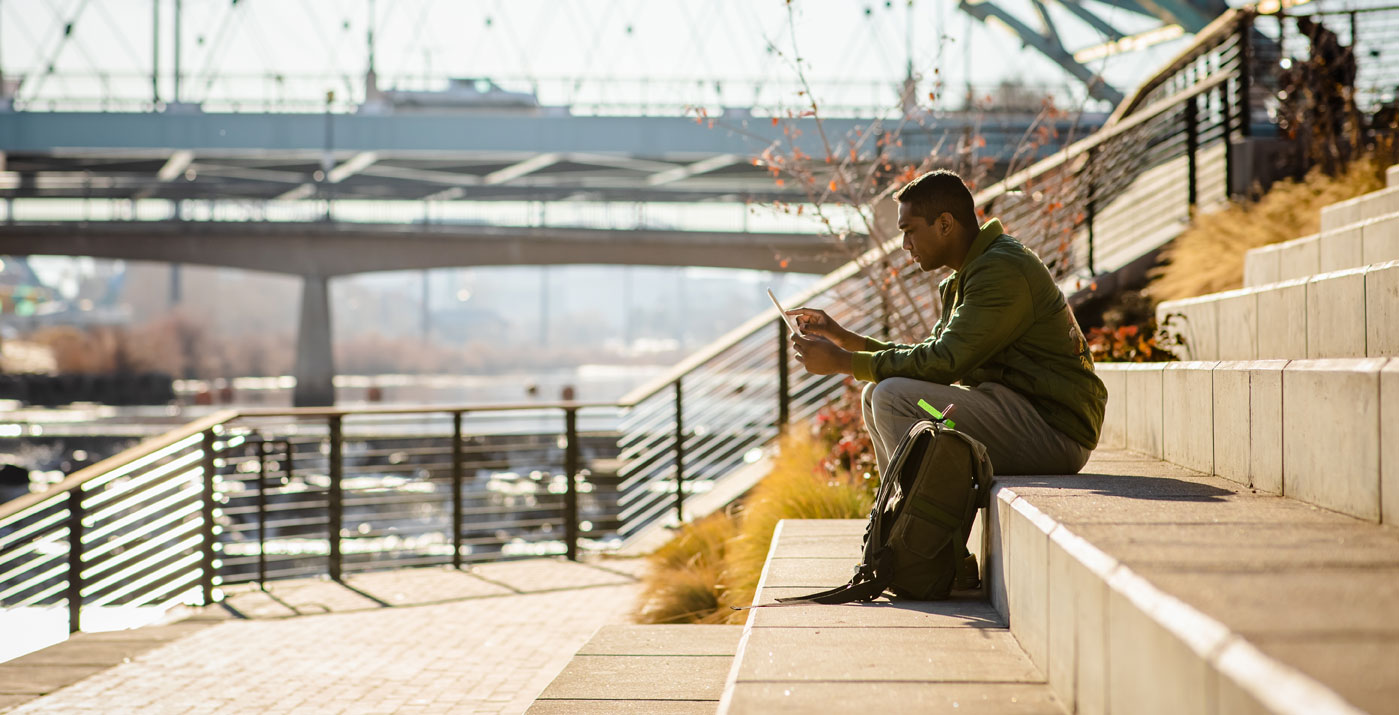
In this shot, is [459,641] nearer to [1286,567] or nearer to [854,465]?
[854,465]

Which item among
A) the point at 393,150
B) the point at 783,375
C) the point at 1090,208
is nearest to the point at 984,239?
the point at 783,375

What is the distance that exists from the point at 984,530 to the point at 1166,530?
961mm

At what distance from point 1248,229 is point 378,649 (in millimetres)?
5443

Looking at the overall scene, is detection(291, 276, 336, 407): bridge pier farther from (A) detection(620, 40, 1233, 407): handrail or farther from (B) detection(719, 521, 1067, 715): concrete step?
(B) detection(719, 521, 1067, 715): concrete step

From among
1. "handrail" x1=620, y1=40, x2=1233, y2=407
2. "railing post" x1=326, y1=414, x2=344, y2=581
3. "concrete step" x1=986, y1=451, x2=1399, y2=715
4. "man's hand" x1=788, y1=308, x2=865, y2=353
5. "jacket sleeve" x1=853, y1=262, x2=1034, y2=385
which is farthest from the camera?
"railing post" x1=326, y1=414, x2=344, y2=581

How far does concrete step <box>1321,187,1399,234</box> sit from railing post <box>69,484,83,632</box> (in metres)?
6.67

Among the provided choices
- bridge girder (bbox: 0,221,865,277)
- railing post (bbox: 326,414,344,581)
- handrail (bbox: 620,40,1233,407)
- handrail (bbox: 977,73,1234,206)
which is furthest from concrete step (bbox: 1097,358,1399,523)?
bridge girder (bbox: 0,221,865,277)

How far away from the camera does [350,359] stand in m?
116

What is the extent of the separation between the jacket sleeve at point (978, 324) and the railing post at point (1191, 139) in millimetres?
5351

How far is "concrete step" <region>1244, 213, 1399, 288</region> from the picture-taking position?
168 inches

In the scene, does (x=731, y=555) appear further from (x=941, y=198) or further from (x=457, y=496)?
(x=457, y=496)

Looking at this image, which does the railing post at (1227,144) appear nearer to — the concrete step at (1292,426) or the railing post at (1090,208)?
the railing post at (1090,208)

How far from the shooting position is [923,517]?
290cm

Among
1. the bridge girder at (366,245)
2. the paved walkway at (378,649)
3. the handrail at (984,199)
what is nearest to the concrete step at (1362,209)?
the handrail at (984,199)
